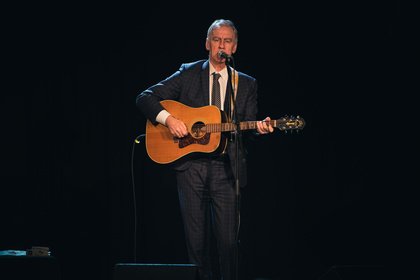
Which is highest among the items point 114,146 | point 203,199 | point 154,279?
point 114,146

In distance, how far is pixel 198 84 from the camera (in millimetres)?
4641

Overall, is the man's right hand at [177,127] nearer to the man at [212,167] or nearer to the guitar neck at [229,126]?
the man at [212,167]

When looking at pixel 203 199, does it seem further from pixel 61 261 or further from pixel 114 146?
pixel 61 261

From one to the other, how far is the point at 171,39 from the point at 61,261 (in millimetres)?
2281

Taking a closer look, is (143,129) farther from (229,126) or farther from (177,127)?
(229,126)

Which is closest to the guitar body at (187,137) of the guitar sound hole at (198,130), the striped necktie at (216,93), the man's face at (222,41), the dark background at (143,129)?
the guitar sound hole at (198,130)

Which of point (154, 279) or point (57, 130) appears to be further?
point (57, 130)

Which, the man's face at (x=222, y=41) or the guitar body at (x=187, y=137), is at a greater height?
the man's face at (x=222, y=41)

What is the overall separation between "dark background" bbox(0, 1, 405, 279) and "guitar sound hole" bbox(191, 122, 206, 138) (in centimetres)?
130

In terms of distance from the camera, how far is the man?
14.5 ft

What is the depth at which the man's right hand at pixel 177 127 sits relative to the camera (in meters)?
4.48

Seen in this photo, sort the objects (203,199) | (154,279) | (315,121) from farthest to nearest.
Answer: (315,121), (203,199), (154,279)

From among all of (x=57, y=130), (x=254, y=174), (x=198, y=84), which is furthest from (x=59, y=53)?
(x=254, y=174)

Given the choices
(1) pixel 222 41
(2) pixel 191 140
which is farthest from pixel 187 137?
(1) pixel 222 41
